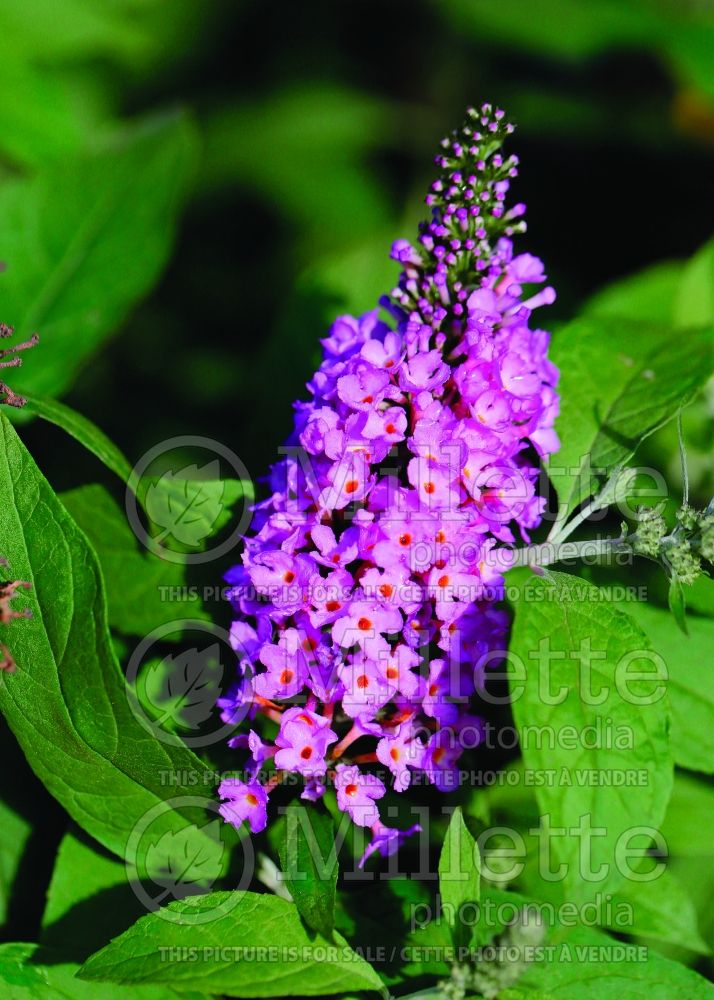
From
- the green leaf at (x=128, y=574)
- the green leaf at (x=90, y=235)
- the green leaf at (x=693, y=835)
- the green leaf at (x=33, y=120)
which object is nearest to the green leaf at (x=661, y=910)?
the green leaf at (x=693, y=835)

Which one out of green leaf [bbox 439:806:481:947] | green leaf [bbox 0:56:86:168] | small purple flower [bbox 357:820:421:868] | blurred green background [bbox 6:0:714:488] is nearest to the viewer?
green leaf [bbox 439:806:481:947]

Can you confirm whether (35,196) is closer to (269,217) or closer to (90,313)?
(90,313)

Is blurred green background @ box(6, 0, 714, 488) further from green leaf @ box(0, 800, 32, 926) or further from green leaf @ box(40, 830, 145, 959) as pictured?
green leaf @ box(40, 830, 145, 959)

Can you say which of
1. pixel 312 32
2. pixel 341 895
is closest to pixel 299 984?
pixel 341 895

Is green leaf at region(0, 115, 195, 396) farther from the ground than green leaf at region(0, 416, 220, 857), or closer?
farther from the ground

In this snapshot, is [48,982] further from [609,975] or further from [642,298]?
[642,298]

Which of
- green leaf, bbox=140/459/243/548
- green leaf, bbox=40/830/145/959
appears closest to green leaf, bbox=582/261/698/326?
green leaf, bbox=140/459/243/548

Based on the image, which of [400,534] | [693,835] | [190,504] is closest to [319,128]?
[190,504]
